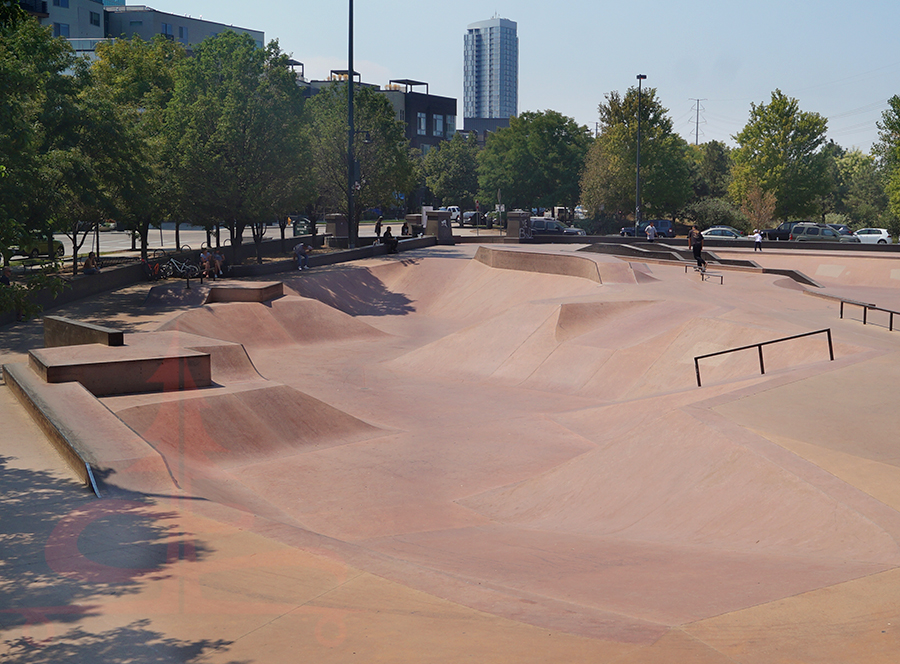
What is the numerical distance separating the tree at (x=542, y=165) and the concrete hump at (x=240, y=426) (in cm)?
5736

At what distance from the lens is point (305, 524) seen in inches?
421

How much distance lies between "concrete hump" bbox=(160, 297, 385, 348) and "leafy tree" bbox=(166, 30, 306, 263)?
7.61 m

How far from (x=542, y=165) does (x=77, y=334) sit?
57.5 metres

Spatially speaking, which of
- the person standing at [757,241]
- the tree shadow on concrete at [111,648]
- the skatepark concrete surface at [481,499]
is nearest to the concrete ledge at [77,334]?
the skatepark concrete surface at [481,499]

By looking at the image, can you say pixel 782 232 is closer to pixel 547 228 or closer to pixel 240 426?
pixel 547 228

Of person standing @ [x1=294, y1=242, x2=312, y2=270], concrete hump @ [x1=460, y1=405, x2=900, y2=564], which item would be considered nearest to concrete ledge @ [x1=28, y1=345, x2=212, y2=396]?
concrete hump @ [x1=460, y1=405, x2=900, y2=564]

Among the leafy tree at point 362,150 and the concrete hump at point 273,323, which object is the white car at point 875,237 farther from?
the concrete hump at point 273,323

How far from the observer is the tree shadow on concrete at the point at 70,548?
6.07 meters

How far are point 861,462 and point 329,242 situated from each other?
39928mm

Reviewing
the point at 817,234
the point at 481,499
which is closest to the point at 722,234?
the point at 817,234

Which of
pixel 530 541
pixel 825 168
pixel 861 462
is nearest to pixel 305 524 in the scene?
pixel 530 541

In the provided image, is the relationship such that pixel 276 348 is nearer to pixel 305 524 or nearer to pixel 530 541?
pixel 305 524

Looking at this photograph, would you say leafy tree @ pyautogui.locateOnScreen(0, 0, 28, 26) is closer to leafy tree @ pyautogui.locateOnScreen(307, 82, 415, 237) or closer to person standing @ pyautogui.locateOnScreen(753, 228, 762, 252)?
leafy tree @ pyautogui.locateOnScreen(307, 82, 415, 237)

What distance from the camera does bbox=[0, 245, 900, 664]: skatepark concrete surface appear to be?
5.72m
